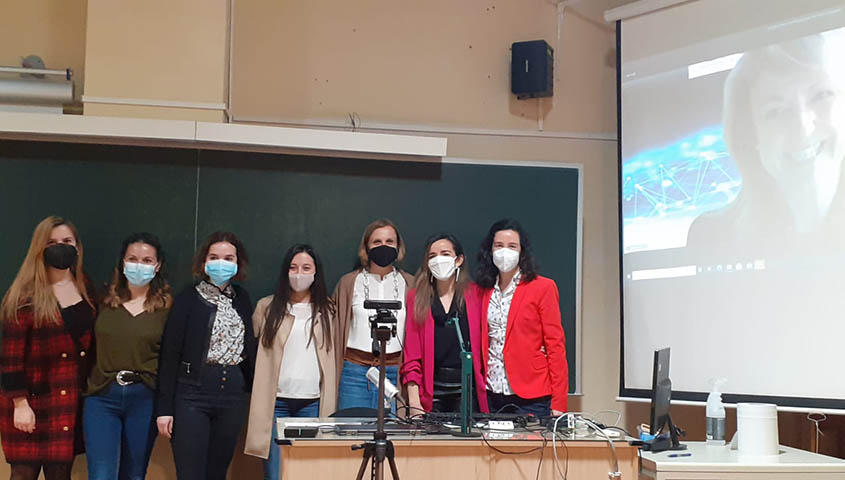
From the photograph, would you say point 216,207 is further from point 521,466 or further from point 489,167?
point 521,466

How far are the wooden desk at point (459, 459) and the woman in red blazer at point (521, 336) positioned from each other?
100 cm

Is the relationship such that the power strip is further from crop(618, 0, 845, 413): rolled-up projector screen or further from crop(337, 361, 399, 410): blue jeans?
crop(618, 0, 845, 413): rolled-up projector screen

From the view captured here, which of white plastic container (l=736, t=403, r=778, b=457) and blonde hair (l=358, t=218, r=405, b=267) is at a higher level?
blonde hair (l=358, t=218, r=405, b=267)

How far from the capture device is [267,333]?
13.5 feet

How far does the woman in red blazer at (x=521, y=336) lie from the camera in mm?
3951

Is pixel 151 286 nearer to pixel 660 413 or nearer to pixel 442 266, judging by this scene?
pixel 442 266

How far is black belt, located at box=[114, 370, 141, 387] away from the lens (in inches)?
158

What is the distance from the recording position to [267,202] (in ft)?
15.3

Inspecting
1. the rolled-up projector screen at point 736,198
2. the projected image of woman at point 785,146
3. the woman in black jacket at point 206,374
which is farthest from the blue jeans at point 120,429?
the projected image of woman at point 785,146

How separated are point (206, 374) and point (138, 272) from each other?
2.12 feet

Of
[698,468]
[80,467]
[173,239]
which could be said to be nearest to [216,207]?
[173,239]

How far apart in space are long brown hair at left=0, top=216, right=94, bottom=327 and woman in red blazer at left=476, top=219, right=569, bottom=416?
6.84 feet

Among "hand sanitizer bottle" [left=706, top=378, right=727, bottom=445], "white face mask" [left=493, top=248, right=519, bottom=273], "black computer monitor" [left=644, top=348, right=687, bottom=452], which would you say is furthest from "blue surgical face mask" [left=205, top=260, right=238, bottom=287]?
"hand sanitizer bottle" [left=706, top=378, right=727, bottom=445]

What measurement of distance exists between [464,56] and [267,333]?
7.40 ft
